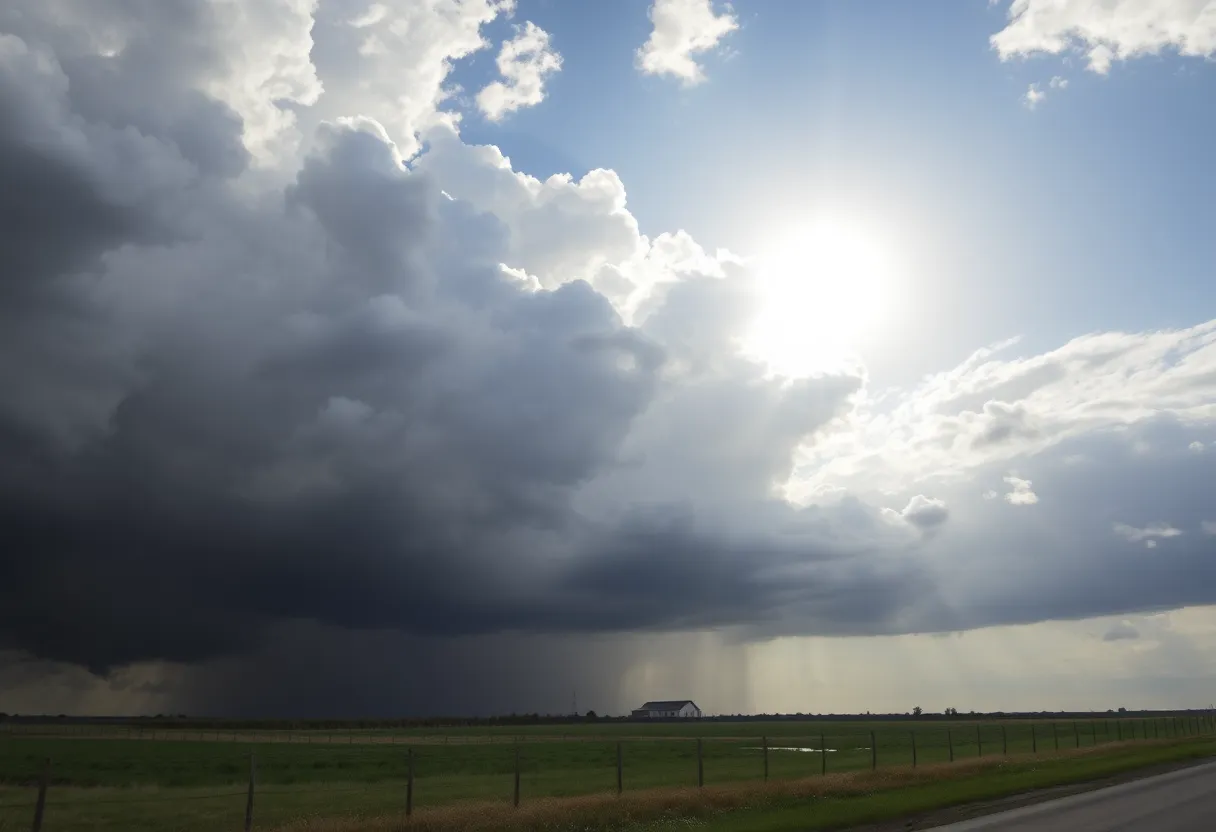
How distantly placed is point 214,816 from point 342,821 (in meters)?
10.9

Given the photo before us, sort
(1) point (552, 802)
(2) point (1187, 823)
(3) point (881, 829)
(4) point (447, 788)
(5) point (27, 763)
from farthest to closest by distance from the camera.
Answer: (5) point (27, 763) < (4) point (447, 788) < (1) point (552, 802) < (3) point (881, 829) < (2) point (1187, 823)

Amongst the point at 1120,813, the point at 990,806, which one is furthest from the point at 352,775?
the point at 1120,813

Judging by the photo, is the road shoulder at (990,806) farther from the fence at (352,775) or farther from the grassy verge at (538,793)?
the fence at (352,775)

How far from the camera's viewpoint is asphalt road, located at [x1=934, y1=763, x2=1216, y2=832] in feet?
72.0

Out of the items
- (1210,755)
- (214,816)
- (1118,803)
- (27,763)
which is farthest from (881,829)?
(27,763)

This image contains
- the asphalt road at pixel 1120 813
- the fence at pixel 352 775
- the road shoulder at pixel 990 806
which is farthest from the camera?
the fence at pixel 352 775

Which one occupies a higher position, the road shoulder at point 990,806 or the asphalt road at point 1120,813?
the asphalt road at point 1120,813

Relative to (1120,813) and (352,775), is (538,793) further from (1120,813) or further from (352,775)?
(1120,813)

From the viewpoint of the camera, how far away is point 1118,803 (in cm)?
2783

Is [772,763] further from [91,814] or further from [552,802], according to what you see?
[91,814]

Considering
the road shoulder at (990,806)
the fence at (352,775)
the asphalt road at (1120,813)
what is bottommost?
the fence at (352,775)

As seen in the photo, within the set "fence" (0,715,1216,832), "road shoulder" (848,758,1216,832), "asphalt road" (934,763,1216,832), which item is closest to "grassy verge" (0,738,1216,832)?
"fence" (0,715,1216,832)

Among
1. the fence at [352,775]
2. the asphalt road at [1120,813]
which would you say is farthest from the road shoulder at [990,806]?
the fence at [352,775]

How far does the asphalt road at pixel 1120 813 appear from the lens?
72.0 ft
